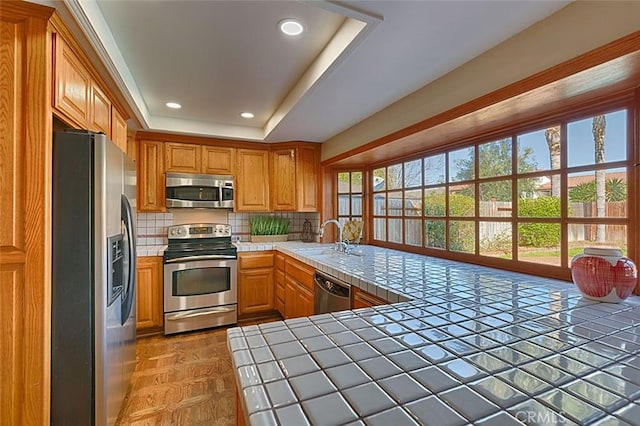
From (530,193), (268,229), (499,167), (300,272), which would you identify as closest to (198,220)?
(268,229)

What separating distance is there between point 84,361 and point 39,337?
0.22 metres

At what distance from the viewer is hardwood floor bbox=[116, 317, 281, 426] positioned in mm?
1774

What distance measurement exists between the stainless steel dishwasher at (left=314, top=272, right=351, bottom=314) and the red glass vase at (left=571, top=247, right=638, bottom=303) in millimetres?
1129

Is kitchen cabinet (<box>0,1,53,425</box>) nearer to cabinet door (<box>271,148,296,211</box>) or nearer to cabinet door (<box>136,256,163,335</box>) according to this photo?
cabinet door (<box>136,256,163,335</box>)

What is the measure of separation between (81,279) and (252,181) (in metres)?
2.43

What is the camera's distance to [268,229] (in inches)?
152

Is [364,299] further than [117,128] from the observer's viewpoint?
No

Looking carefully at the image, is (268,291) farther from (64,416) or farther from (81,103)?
(81,103)

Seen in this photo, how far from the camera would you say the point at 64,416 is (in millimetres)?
1352

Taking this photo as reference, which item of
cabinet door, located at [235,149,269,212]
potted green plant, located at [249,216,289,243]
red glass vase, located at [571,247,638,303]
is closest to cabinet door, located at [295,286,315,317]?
potted green plant, located at [249,216,289,243]

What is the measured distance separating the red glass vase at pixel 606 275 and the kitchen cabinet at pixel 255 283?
2.77m

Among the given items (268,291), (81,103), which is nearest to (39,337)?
(81,103)

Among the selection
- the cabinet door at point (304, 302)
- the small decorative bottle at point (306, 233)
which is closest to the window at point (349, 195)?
the small decorative bottle at point (306, 233)

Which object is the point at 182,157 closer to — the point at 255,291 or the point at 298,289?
the point at 255,291
